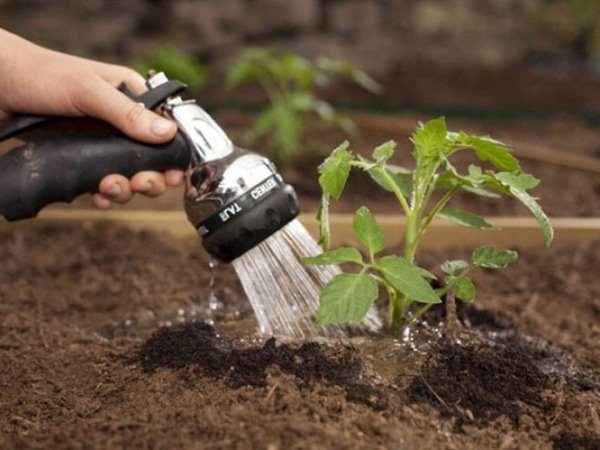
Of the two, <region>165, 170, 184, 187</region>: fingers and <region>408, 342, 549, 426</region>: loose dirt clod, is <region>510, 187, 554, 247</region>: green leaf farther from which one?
<region>165, 170, 184, 187</region>: fingers

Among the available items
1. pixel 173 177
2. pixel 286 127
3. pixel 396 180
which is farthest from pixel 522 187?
pixel 286 127

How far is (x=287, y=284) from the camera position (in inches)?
55.6

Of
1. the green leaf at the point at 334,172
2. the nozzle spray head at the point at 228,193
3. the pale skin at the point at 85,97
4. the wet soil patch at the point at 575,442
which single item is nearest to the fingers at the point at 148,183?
the pale skin at the point at 85,97

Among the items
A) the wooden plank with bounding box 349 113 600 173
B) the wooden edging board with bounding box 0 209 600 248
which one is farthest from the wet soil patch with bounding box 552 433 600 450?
the wooden plank with bounding box 349 113 600 173

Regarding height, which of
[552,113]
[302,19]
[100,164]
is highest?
[100,164]

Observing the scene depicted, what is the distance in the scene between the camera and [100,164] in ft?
4.54

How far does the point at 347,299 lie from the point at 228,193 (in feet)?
0.88

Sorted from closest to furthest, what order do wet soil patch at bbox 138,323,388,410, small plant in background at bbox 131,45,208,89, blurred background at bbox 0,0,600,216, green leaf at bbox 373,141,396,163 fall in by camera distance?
wet soil patch at bbox 138,323,388,410, green leaf at bbox 373,141,396,163, blurred background at bbox 0,0,600,216, small plant in background at bbox 131,45,208,89

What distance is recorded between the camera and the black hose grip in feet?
4.41

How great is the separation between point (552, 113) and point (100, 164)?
2.77 meters

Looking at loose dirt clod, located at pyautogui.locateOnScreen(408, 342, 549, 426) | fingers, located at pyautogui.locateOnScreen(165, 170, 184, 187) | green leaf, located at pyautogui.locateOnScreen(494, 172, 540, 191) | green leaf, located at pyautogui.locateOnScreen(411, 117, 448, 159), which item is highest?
green leaf, located at pyautogui.locateOnScreen(411, 117, 448, 159)

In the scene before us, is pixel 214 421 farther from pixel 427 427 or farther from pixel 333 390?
pixel 427 427

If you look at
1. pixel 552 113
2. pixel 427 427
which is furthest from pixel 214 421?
pixel 552 113

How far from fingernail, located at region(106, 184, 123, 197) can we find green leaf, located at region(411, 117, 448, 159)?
0.50 meters
